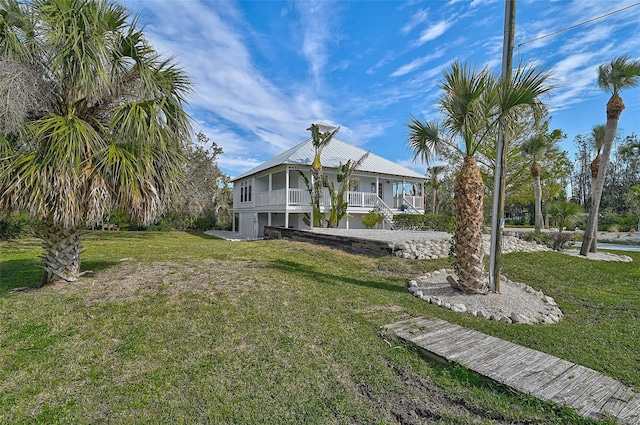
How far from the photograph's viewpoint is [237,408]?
260cm

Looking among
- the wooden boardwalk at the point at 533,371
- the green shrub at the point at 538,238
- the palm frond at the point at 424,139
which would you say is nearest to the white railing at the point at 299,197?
the palm frond at the point at 424,139

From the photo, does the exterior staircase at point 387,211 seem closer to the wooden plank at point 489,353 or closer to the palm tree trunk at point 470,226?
the palm tree trunk at point 470,226

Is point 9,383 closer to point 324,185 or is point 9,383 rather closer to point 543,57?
point 543,57

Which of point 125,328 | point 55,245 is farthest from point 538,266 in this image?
point 55,245

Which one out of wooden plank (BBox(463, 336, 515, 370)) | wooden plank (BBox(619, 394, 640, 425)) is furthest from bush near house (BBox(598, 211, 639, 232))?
wooden plank (BBox(619, 394, 640, 425))

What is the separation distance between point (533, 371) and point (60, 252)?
7310 millimetres

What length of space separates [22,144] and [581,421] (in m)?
7.75

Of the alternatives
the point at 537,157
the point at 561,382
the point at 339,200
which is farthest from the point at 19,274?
the point at 537,157

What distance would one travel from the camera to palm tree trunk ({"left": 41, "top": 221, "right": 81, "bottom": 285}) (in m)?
5.39

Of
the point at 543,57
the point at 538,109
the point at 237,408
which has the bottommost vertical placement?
the point at 237,408

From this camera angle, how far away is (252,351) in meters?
3.50

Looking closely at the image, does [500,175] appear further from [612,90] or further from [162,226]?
[162,226]

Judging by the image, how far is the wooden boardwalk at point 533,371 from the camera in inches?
102

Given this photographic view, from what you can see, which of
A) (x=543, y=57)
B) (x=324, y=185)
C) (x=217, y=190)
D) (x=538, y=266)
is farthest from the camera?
(x=217, y=190)
